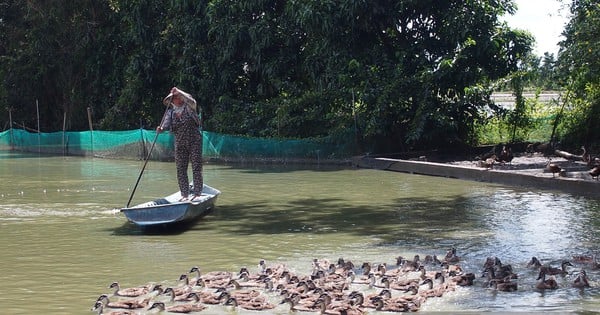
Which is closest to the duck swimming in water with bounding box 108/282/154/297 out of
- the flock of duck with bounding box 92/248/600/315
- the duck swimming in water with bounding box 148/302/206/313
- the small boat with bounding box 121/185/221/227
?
the flock of duck with bounding box 92/248/600/315

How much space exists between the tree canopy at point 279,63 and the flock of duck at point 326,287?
16818 mm

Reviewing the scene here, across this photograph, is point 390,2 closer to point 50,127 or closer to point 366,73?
point 366,73

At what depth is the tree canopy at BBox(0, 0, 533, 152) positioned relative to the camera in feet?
92.7

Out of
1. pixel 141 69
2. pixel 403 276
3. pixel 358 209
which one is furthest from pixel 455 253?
pixel 141 69

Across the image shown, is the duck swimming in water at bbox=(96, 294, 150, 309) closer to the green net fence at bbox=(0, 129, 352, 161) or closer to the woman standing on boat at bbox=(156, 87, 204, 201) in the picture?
the woman standing on boat at bbox=(156, 87, 204, 201)

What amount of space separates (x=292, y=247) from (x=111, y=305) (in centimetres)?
412

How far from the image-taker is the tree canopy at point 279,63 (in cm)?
2827

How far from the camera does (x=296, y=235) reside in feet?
45.5

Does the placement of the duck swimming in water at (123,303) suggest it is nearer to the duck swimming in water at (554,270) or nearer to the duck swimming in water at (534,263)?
the duck swimming in water at (554,270)

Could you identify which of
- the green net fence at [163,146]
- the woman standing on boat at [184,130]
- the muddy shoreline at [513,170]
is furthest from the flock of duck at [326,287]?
the green net fence at [163,146]

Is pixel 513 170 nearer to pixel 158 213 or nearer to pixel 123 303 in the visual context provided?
pixel 158 213

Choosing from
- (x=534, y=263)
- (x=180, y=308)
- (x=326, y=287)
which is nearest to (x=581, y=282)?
(x=534, y=263)

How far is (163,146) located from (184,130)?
1716 centimetres

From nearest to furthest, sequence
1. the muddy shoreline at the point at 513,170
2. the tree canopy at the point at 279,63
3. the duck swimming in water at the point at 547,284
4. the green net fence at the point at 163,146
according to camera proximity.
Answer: the duck swimming in water at the point at 547,284
the muddy shoreline at the point at 513,170
the tree canopy at the point at 279,63
the green net fence at the point at 163,146
